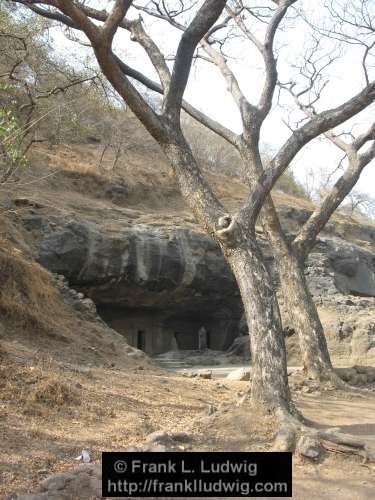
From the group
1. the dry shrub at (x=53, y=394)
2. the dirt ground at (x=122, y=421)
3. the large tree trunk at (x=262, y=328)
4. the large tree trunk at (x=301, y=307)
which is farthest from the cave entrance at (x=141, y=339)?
the large tree trunk at (x=262, y=328)

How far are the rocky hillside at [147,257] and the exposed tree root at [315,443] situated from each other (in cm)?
947

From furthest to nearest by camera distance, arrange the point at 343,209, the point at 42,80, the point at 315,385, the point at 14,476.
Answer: the point at 343,209 → the point at 42,80 → the point at 315,385 → the point at 14,476

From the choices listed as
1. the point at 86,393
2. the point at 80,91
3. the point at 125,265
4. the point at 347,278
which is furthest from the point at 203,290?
the point at 86,393

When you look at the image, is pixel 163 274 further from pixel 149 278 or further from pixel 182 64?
pixel 182 64

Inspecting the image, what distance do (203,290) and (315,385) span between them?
9.38 metres

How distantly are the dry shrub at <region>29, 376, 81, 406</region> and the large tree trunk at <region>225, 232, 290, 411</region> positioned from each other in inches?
81.4

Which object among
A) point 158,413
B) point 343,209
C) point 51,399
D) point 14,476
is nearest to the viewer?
point 14,476

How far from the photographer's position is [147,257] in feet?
55.3

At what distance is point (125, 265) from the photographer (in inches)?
652

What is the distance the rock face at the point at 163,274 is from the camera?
50.5ft

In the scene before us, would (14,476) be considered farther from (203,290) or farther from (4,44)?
(203,290)

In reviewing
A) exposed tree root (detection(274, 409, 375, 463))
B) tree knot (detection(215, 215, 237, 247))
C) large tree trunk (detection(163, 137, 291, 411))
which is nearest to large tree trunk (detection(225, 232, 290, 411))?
large tree trunk (detection(163, 137, 291, 411))

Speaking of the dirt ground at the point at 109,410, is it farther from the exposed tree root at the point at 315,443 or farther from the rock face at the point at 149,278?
the rock face at the point at 149,278

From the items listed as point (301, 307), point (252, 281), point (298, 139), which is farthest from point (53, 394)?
point (301, 307)
